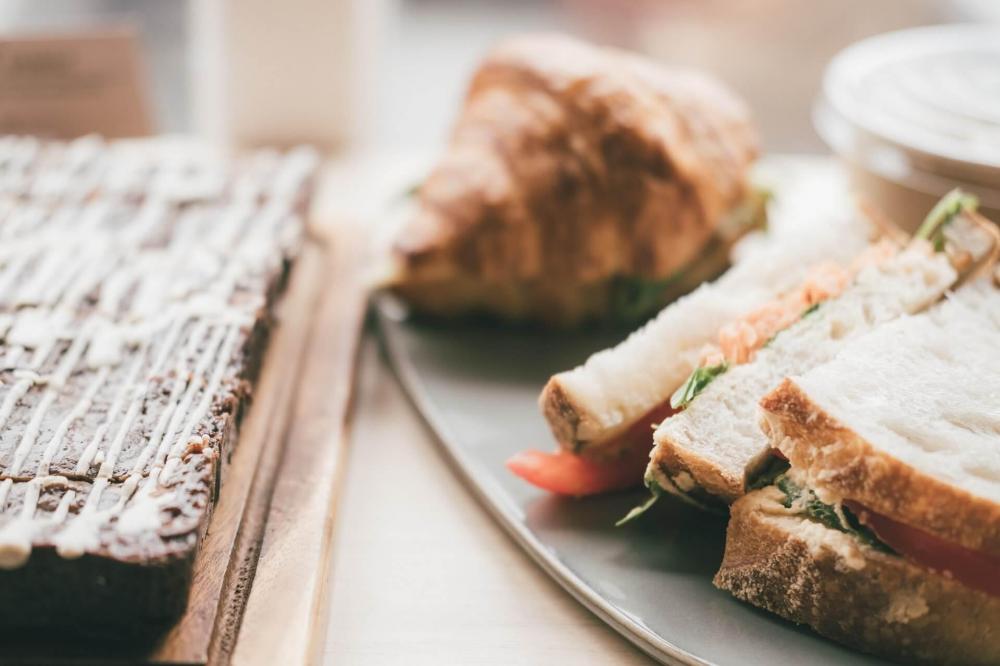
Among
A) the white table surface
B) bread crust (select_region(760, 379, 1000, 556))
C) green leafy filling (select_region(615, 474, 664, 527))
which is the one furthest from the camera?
green leafy filling (select_region(615, 474, 664, 527))

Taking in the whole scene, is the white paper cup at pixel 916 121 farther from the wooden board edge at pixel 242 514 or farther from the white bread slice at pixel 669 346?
the wooden board edge at pixel 242 514

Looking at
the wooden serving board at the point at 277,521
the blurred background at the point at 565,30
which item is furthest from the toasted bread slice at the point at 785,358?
the blurred background at the point at 565,30

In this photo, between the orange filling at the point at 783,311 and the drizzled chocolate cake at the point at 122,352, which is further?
the orange filling at the point at 783,311

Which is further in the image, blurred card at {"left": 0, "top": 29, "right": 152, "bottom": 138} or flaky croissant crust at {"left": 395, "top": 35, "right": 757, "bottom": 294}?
blurred card at {"left": 0, "top": 29, "right": 152, "bottom": 138}

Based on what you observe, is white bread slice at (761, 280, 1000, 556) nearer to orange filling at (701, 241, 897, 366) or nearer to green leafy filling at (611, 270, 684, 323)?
orange filling at (701, 241, 897, 366)

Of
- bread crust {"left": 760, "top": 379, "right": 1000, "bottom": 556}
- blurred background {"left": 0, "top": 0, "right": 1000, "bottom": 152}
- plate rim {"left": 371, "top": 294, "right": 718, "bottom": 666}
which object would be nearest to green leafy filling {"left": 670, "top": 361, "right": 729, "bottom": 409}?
bread crust {"left": 760, "top": 379, "right": 1000, "bottom": 556}

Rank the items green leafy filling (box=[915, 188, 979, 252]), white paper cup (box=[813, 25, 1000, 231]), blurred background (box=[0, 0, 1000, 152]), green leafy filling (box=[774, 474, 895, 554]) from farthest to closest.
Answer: blurred background (box=[0, 0, 1000, 152]), white paper cup (box=[813, 25, 1000, 231]), green leafy filling (box=[915, 188, 979, 252]), green leafy filling (box=[774, 474, 895, 554])

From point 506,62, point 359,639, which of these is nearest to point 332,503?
point 359,639

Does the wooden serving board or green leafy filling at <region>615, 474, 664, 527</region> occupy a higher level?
green leafy filling at <region>615, 474, 664, 527</region>
